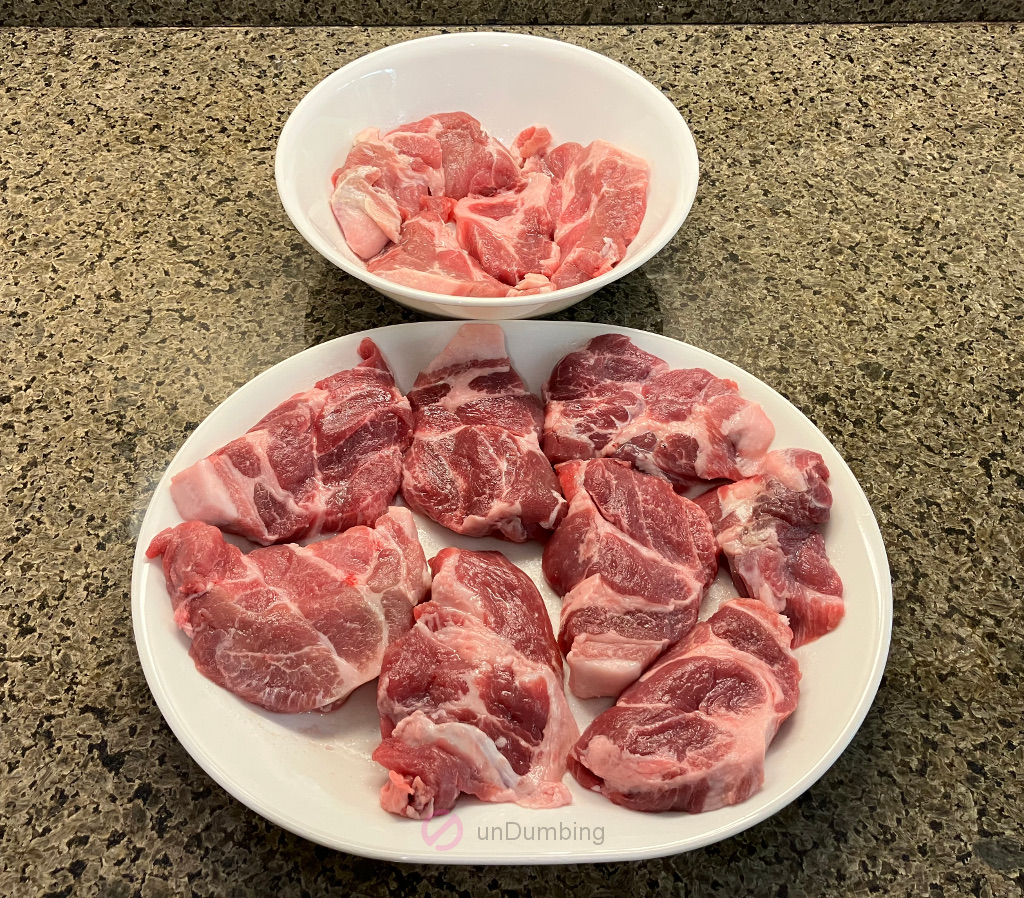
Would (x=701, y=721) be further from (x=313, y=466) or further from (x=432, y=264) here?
(x=432, y=264)

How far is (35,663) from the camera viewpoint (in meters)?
1.38

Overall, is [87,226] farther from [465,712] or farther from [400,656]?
[465,712]

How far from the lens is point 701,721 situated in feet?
4.12

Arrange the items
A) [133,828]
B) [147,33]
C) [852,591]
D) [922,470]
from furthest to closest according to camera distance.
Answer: [147,33] < [922,470] < [852,591] < [133,828]

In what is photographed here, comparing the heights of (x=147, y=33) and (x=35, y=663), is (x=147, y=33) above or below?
above

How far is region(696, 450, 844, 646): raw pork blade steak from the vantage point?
1.39 m

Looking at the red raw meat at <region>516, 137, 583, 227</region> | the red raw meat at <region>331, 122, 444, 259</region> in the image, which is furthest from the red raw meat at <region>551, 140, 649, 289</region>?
the red raw meat at <region>331, 122, 444, 259</region>

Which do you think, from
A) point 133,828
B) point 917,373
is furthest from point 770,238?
point 133,828

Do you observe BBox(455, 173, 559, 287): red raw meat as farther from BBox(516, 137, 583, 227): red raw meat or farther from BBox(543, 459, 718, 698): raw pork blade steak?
BBox(543, 459, 718, 698): raw pork blade steak

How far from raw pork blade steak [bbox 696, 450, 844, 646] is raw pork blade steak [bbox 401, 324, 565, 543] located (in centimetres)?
35

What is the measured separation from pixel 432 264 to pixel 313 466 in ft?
1.73

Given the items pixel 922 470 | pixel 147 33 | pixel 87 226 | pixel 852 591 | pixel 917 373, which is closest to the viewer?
pixel 852 591

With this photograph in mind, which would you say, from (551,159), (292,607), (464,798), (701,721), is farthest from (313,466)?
(551,159)

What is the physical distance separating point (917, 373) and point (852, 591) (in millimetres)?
752
